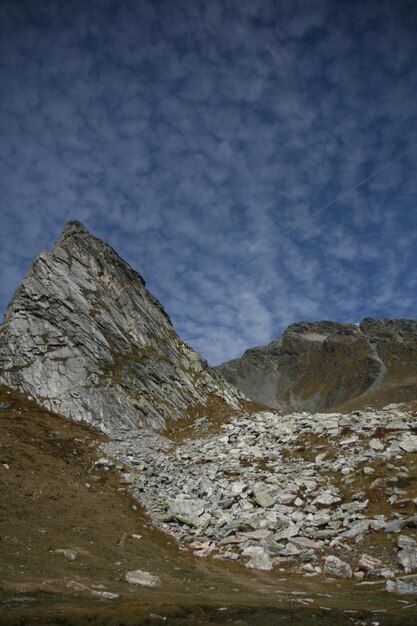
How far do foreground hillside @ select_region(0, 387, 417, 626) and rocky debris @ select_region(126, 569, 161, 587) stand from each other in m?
0.38

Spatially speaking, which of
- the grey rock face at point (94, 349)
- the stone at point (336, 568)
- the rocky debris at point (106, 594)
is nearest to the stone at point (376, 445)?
the stone at point (336, 568)

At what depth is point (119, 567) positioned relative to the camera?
20766mm

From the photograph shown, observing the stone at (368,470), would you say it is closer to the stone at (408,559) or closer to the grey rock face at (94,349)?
the stone at (408,559)

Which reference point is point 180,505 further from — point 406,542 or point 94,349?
point 94,349

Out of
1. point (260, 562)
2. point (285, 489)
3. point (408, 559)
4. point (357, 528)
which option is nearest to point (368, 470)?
point (285, 489)

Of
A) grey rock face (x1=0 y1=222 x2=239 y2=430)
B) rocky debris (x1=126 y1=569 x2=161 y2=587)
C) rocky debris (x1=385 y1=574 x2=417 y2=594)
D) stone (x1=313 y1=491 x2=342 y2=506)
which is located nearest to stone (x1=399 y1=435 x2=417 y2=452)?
stone (x1=313 y1=491 x2=342 y2=506)

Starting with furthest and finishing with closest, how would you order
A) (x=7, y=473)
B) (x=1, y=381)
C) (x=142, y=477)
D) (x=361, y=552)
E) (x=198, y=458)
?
(x=1, y=381)
(x=198, y=458)
(x=142, y=477)
(x=7, y=473)
(x=361, y=552)

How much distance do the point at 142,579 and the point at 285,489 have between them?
15153 mm

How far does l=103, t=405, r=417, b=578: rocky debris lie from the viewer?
2405cm

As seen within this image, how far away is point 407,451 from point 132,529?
21719mm

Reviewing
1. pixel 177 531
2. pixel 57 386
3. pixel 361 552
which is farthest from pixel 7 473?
pixel 57 386

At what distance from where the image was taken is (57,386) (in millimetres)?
61250

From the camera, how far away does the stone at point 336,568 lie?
21328mm

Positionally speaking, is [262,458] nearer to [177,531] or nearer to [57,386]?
[177,531]
